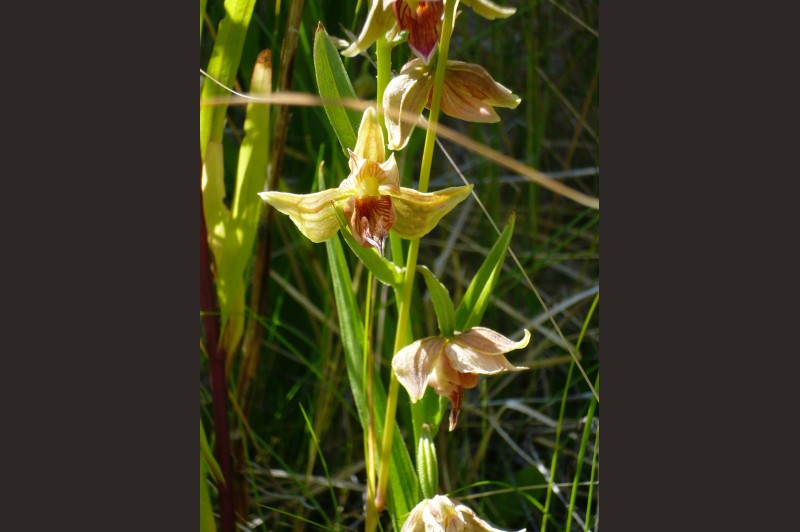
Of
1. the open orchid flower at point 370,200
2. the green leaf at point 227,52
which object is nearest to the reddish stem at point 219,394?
the green leaf at point 227,52

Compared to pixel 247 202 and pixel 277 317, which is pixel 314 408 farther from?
pixel 247 202

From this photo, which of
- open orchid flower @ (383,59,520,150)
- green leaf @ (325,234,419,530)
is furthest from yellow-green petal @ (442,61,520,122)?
green leaf @ (325,234,419,530)

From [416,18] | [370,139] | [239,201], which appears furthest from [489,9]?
[239,201]

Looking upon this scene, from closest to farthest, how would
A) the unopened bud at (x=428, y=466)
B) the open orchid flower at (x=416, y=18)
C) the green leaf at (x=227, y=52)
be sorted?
the open orchid flower at (x=416, y=18) → the unopened bud at (x=428, y=466) → the green leaf at (x=227, y=52)

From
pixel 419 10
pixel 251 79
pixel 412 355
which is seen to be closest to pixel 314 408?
pixel 412 355

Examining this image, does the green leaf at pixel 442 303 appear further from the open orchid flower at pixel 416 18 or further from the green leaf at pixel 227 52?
the green leaf at pixel 227 52

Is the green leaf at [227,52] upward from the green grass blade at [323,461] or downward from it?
upward

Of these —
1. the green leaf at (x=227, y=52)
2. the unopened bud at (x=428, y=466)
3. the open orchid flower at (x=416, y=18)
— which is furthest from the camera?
the green leaf at (x=227, y=52)

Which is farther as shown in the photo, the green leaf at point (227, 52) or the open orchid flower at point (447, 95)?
the green leaf at point (227, 52)
